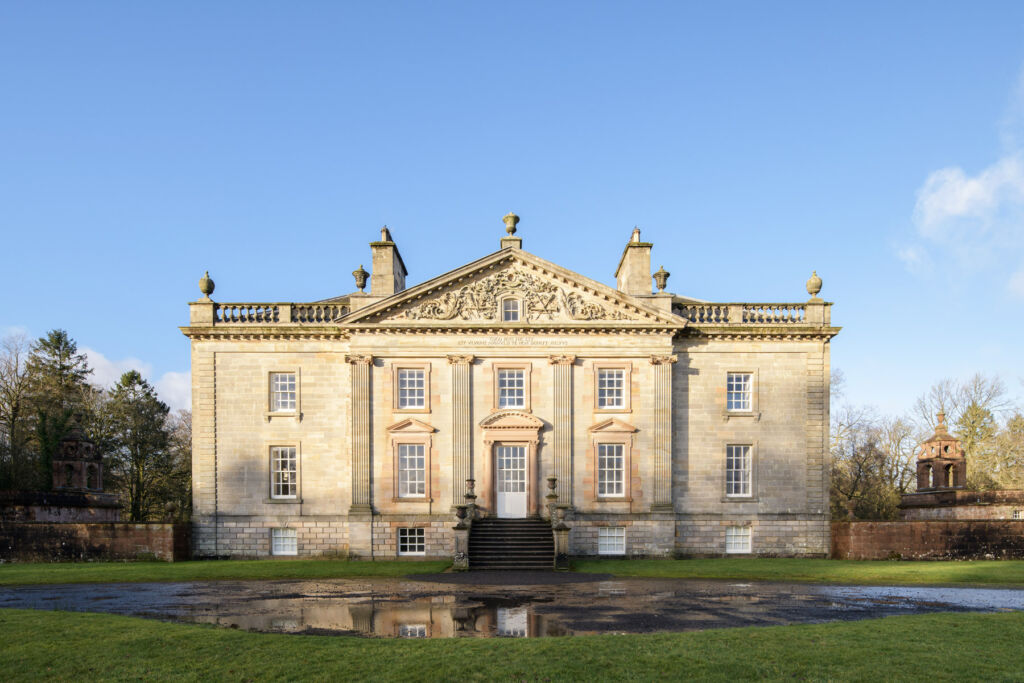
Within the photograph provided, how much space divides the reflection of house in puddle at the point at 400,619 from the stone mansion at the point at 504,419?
11.7 metres

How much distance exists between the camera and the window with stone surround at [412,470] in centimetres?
2753

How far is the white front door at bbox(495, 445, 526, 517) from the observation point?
27.4 m

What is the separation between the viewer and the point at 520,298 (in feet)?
91.5

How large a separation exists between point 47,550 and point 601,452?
72.7 ft

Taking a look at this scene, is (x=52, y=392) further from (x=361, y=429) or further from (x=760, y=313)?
(x=760, y=313)

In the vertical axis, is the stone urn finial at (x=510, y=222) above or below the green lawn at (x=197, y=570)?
above

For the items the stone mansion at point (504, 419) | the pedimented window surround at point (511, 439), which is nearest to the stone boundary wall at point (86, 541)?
the stone mansion at point (504, 419)

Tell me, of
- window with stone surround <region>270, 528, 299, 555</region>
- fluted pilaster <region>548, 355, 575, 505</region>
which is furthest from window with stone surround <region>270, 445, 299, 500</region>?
fluted pilaster <region>548, 355, 575, 505</region>

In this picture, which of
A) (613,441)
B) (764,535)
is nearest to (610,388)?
(613,441)

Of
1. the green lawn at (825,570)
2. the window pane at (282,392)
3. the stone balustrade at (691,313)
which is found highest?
the stone balustrade at (691,313)

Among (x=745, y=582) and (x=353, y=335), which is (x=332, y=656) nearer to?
(x=745, y=582)

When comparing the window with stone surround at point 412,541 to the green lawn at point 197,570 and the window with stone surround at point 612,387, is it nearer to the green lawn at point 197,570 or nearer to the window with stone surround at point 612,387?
the green lawn at point 197,570

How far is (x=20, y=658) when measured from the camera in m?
10.1

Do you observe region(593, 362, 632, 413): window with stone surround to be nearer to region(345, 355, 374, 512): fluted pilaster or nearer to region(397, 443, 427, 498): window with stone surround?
region(397, 443, 427, 498): window with stone surround
